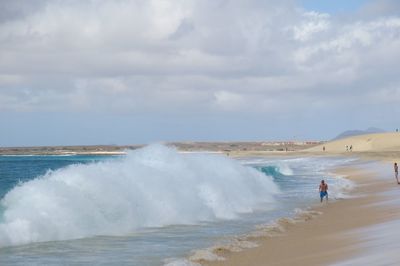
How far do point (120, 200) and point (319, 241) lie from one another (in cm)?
955

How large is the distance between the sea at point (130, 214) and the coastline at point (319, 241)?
2.40 ft

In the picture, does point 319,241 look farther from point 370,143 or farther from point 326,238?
point 370,143

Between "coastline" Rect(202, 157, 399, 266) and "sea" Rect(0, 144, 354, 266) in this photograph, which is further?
"sea" Rect(0, 144, 354, 266)

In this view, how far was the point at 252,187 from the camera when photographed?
37938mm

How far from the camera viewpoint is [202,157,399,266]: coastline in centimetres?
1347

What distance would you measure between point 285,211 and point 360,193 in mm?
8562

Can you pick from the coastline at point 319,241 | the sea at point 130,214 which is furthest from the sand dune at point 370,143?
the coastline at point 319,241

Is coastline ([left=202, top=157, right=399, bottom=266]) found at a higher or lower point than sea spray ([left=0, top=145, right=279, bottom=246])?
lower

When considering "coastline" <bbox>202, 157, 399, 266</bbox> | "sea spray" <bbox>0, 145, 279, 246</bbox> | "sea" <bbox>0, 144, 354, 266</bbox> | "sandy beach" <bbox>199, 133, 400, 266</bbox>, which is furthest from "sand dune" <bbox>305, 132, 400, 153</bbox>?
"coastline" <bbox>202, 157, 399, 266</bbox>

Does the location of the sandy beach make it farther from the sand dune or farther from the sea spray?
the sand dune

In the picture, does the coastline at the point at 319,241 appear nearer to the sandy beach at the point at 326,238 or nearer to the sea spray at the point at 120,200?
the sandy beach at the point at 326,238

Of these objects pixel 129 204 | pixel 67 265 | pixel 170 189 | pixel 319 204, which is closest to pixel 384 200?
pixel 319 204

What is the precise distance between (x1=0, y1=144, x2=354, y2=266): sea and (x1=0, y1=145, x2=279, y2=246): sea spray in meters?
0.03

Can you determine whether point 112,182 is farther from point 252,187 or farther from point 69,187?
point 252,187
